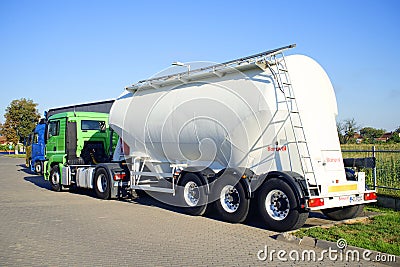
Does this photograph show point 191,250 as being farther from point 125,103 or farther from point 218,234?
point 125,103

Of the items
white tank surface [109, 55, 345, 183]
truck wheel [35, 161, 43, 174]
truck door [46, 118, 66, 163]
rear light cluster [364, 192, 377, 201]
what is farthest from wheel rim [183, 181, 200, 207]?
truck wheel [35, 161, 43, 174]

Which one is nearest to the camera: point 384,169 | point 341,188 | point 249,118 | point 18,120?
point 341,188

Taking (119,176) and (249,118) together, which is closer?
(249,118)

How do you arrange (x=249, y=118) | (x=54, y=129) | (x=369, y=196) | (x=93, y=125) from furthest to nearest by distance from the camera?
(x=54, y=129)
(x=93, y=125)
(x=369, y=196)
(x=249, y=118)

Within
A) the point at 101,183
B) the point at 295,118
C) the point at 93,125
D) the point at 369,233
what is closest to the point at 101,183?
the point at 101,183

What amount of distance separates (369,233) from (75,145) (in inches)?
437

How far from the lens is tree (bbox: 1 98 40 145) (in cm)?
6009

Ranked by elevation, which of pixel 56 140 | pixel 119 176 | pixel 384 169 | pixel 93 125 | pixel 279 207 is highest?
pixel 93 125

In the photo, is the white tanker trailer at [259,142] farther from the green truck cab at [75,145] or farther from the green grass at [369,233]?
the green truck cab at [75,145]

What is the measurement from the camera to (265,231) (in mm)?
8758

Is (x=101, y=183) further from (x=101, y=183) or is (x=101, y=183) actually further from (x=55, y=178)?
(x=55, y=178)

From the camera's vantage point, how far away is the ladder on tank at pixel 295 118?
855 cm

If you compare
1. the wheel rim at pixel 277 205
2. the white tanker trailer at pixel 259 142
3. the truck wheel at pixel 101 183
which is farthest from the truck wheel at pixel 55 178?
the wheel rim at pixel 277 205

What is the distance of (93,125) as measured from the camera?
16.3 meters
